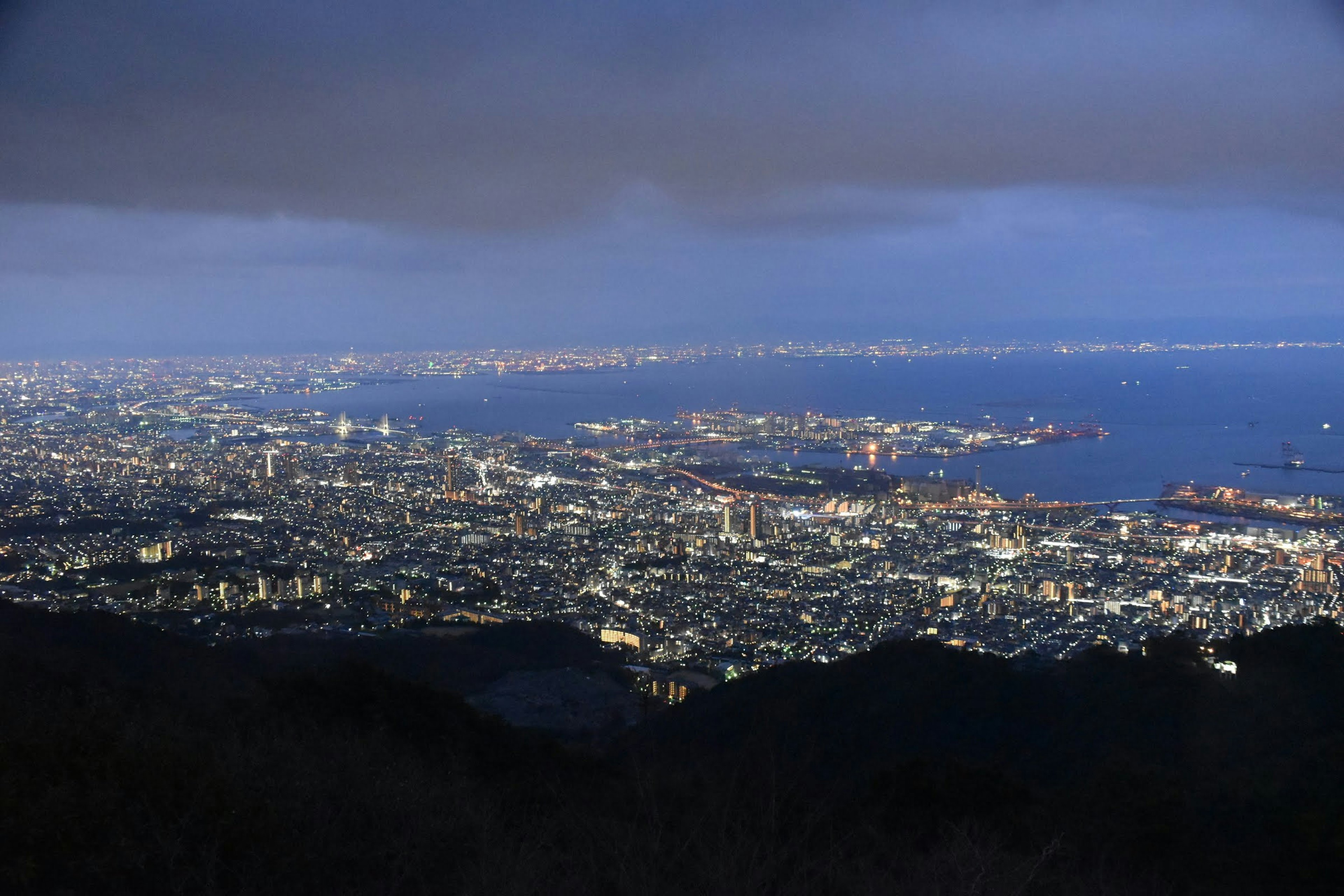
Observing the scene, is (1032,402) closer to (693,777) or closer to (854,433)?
(854,433)

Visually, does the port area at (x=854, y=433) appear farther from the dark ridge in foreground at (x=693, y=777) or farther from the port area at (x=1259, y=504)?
the dark ridge in foreground at (x=693, y=777)

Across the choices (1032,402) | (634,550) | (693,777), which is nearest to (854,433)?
(1032,402)

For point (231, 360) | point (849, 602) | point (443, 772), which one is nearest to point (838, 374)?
point (231, 360)

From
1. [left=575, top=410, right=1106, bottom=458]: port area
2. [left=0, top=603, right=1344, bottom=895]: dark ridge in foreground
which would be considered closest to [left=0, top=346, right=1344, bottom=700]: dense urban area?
[left=575, top=410, right=1106, bottom=458]: port area

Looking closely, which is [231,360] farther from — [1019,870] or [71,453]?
[1019,870]

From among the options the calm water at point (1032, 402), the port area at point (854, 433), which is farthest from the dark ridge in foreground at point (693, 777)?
the port area at point (854, 433)

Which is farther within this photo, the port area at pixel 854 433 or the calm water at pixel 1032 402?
the port area at pixel 854 433

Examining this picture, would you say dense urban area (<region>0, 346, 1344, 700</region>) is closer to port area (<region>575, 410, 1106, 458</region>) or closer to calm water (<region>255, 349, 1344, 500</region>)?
port area (<region>575, 410, 1106, 458</region>)
